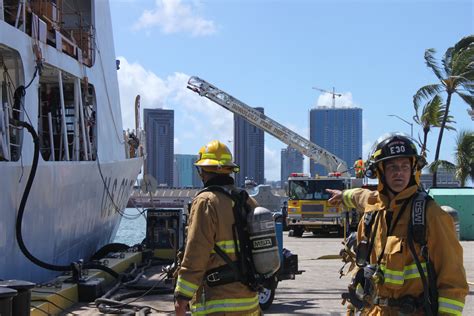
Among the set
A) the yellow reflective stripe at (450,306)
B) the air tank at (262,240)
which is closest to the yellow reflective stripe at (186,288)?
the air tank at (262,240)

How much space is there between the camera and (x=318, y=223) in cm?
2159

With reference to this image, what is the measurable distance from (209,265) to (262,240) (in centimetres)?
36

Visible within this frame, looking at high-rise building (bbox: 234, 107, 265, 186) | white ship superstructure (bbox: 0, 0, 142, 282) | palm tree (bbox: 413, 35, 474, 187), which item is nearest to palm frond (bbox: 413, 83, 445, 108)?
palm tree (bbox: 413, 35, 474, 187)

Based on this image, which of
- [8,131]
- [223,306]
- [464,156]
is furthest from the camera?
[464,156]

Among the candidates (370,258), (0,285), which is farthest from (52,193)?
(370,258)

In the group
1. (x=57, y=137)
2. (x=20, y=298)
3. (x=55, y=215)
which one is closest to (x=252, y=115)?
(x=57, y=137)

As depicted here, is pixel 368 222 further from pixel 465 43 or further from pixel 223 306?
pixel 465 43

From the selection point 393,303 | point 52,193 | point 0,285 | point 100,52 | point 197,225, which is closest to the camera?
point 393,303

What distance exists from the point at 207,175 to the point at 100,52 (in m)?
11.8

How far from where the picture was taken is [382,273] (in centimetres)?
303

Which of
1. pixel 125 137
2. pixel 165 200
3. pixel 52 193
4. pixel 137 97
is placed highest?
pixel 137 97

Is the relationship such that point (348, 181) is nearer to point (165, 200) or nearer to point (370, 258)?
point (370, 258)

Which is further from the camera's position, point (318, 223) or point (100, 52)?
point (318, 223)

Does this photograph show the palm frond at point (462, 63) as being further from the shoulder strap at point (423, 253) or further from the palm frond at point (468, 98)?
the shoulder strap at point (423, 253)
